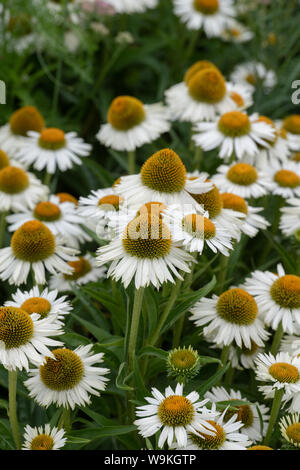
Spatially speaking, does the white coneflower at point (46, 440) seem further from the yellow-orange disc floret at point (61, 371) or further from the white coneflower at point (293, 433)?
the white coneflower at point (293, 433)

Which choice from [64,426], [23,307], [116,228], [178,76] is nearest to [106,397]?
[64,426]

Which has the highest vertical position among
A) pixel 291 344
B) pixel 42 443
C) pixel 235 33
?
pixel 235 33

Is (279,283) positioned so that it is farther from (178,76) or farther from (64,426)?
(178,76)

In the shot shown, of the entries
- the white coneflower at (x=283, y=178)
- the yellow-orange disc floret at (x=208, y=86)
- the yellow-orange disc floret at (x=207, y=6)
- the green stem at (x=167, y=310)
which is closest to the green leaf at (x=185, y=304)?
the green stem at (x=167, y=310)

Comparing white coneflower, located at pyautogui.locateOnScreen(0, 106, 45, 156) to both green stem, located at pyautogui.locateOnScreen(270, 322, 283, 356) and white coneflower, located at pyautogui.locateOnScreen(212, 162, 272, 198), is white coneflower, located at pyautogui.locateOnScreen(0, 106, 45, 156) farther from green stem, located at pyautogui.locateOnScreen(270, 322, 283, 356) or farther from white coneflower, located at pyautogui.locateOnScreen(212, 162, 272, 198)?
green stem, located at pyautogui.locateOnScreen(270, 322, 283, 356)

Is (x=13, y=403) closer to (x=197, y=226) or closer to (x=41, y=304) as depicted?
(x=41, y=304)

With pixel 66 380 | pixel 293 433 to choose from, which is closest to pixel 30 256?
pixel 66 380
